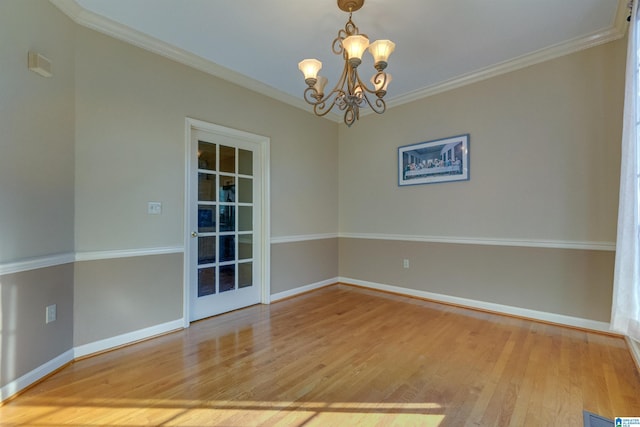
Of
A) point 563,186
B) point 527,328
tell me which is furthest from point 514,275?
point 563,186

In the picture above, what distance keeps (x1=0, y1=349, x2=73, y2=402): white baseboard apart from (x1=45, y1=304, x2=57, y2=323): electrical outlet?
0.92ft

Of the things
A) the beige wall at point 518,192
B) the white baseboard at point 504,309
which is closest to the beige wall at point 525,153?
the beige wall at point 518,192

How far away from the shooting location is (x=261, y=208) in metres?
3.51

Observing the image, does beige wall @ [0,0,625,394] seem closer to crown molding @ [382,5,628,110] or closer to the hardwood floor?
crown molding @ [382,5,628,110]

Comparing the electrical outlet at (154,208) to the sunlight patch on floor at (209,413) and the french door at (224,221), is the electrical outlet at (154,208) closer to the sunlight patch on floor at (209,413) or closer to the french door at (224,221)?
the french door at (224,221)

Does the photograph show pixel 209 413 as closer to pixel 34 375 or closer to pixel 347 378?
pixel 347 378

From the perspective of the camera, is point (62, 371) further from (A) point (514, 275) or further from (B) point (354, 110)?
(A) point (514, 275)

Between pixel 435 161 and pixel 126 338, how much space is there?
3.69 metres

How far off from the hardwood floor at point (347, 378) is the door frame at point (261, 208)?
0.53 m

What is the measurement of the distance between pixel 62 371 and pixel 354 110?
110 inches

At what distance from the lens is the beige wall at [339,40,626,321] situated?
255 cm

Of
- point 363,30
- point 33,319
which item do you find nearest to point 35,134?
point 33,319

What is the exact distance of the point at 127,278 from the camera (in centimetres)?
240

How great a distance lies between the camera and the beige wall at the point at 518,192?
8.36 ft
